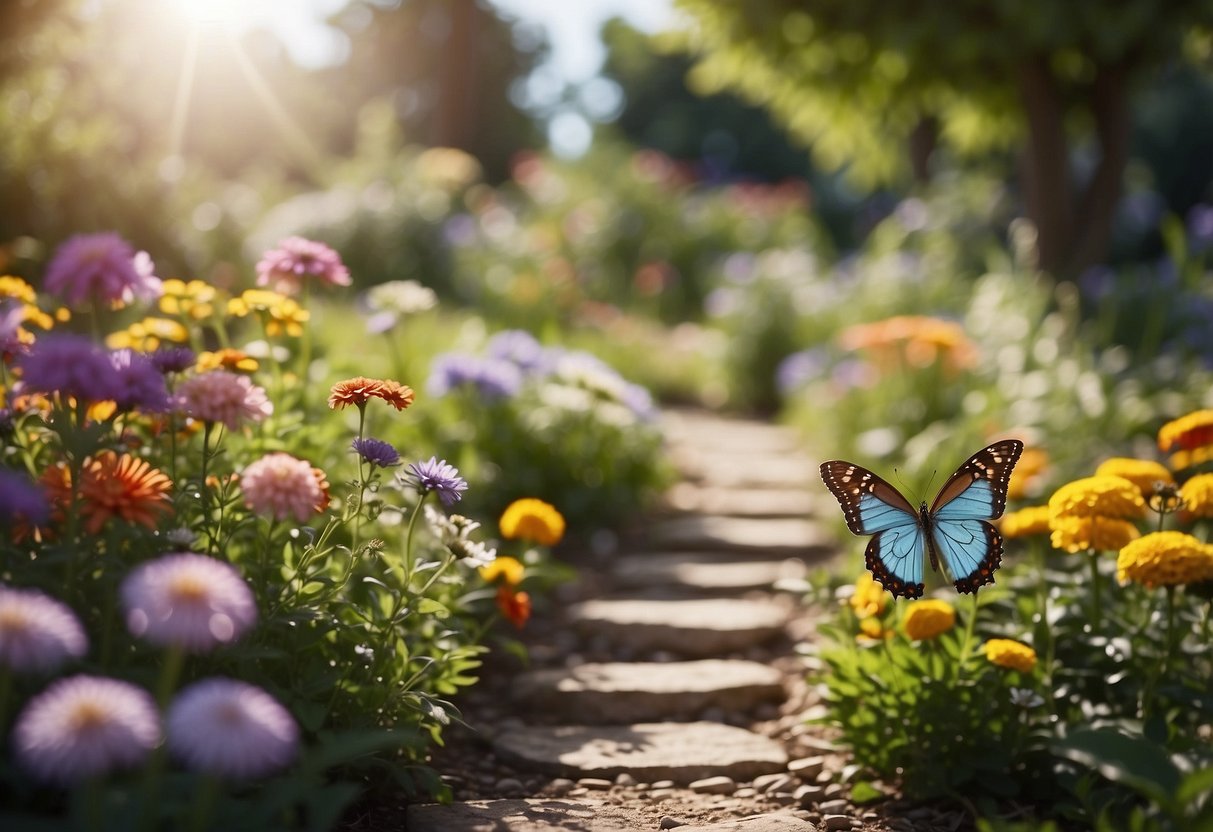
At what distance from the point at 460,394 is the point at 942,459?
1981 millimetres

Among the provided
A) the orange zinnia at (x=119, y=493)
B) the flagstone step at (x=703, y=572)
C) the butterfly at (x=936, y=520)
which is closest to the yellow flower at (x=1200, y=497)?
the butterfly at (x=936, y=520)

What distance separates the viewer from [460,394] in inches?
176

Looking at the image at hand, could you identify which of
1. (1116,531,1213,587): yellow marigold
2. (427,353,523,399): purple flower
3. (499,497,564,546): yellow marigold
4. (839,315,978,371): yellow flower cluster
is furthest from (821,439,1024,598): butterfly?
(839,315,978,371): yellow flower cluster

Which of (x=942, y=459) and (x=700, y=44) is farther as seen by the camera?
(x=700, y=44)

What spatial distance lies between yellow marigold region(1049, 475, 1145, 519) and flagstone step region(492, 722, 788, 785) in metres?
1.01

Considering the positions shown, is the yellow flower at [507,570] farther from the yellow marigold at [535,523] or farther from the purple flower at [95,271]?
the purple flower at [95,271]

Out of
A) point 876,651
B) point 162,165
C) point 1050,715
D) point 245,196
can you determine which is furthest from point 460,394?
point 245,196

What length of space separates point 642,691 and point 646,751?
A: 1.10 ft

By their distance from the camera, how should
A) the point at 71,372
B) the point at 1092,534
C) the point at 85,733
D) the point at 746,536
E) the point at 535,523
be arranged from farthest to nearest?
the point at 746,536
the point at 535,523
the point at 1092,534
the point at 71,372
the point at 85,733

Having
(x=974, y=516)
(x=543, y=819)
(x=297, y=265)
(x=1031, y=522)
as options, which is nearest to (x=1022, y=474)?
(x=1031, y=522)

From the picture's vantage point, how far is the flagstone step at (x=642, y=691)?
A: 3.20m

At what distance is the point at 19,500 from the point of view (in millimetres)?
1657

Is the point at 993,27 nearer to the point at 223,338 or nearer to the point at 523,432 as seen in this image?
the point at 523,432

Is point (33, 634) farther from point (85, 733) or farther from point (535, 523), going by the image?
point (535, 523)
